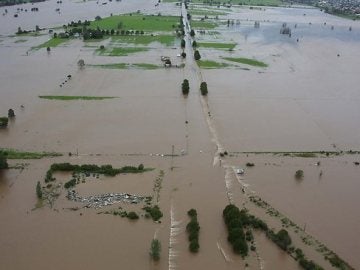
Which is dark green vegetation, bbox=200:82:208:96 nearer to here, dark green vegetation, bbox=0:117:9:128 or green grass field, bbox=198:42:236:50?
dark green vegetation, bbox=0:117:9:128

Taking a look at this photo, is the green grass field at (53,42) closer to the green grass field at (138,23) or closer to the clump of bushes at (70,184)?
the green grass field at (138,23)

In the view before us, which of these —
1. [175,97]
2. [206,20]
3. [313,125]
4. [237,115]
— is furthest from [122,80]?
[206,20]

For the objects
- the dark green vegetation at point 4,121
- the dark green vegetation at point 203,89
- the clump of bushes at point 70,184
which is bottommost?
the clump of bushes at point 70,184

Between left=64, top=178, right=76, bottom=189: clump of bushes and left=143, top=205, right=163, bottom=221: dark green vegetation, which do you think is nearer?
left=143, top=205, right=163, bottom=221: dark green vegetation

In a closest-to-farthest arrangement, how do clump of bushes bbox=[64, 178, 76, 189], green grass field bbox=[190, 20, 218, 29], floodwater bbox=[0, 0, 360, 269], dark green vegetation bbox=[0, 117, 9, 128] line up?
floodwater bbox=[0, 0, 360, 269] < clump of bushes bbox=[64, 178, 76, 189] < dark green vegetation bbox=[0, 117, 9, 128] < green grass field bbox=[190, 20, 218, 29]

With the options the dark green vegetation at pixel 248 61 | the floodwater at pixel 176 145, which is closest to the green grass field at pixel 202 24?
the floodwater at pixel 176 145

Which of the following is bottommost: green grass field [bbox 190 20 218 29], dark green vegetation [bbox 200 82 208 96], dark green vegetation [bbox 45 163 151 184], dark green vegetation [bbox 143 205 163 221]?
dark green vegetation [bbox 143 205 163 221]

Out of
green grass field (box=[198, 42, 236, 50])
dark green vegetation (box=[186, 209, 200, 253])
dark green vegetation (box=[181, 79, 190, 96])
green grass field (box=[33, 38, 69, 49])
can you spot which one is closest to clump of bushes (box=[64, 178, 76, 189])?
dark green vegetation (box=[186, 209, 200, 253])
